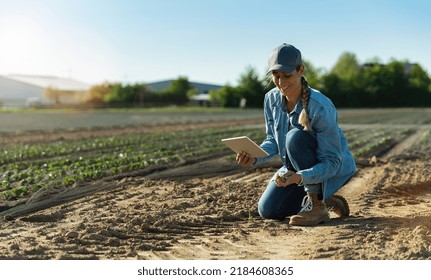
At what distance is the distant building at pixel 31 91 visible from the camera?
211 ft

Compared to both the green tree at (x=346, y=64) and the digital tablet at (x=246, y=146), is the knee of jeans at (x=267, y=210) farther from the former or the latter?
the green tree at (x=346, y=64)

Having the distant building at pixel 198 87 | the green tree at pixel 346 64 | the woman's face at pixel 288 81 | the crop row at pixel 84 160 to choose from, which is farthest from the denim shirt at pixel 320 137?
the green tree at pixel 346 64

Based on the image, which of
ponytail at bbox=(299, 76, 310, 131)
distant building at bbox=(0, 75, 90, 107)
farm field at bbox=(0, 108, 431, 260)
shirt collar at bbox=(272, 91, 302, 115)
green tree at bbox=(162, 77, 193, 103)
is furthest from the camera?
distant building at bbox=(0, 75, 90, 107)

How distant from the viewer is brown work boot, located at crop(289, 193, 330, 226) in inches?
202

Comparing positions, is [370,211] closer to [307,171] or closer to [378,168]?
[307,171]

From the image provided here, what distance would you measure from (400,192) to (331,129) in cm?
274

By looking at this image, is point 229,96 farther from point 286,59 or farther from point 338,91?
point 286,59

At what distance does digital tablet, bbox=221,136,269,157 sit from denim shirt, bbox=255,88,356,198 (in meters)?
0.22

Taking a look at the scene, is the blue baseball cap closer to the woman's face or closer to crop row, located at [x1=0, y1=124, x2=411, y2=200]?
the woman's face

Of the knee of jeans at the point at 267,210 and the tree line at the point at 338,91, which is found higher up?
the tree line at the point at 338,91

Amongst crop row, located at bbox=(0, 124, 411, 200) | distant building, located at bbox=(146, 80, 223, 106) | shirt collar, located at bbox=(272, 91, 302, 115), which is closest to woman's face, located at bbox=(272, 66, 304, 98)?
shirt collar, located at bbox=(272, 91, 302, 115)

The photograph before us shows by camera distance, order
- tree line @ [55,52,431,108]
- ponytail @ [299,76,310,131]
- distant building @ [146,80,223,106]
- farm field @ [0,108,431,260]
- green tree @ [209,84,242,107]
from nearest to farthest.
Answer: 1. farm field @ [0,108,431,260]
2. ponytail @ [299,76,310,131]
3. tree line @ [55,52,431,108]
4. green tree @ [209,84,242,107]
5. distant building @ [146,80,223,106]
